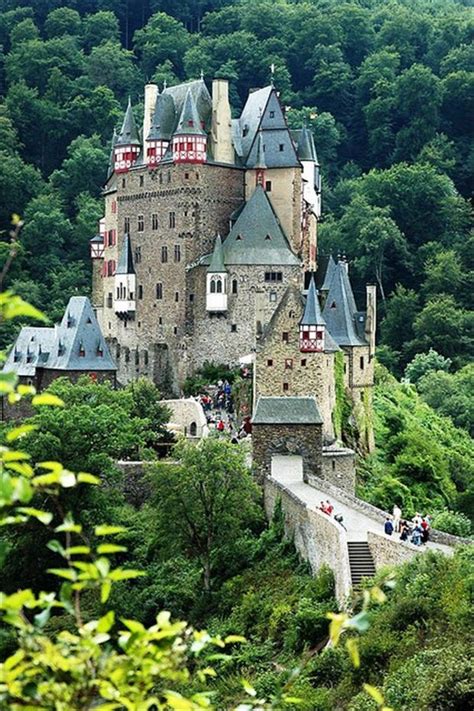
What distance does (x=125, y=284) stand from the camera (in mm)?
61469

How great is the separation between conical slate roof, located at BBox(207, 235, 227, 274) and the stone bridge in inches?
581

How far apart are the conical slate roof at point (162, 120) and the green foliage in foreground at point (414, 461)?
43.6 ft

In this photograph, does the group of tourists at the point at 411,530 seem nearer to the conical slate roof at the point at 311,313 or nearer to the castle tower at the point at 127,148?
the conical slate roof at the point at 311,313

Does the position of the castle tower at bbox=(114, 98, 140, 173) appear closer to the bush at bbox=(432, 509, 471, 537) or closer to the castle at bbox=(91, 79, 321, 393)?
→ the castle at bbox=(91, 79, 321, 393)

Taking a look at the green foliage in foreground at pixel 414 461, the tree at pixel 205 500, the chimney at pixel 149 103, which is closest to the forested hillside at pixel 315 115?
the green foliage in foreground at pixel 414 461

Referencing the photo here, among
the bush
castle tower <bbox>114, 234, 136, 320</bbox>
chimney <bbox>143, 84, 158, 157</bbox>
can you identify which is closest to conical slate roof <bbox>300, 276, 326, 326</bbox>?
the bush

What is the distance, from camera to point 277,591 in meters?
35.8

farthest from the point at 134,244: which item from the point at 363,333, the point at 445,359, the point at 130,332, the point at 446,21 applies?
the point at 446,21

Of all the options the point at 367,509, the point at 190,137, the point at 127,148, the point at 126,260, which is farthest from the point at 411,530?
the point at 127,148

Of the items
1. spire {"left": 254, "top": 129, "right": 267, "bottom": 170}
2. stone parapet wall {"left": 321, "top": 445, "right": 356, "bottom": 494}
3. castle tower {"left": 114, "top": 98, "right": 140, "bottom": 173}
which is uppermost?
castle tower {"left": 114, "top": 98, "right": 140, "bottom": 173}

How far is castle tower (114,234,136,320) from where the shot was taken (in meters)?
61.4

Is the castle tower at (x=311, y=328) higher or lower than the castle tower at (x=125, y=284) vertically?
lower

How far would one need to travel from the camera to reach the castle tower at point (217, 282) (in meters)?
57.7

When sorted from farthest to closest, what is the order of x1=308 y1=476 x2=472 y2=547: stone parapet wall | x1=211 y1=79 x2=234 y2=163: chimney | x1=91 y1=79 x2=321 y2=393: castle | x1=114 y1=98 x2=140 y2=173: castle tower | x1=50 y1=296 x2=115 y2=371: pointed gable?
x1=114 y1=98 x2=140 y2=173: castle tower → x1=211 y1=79 x2=234 y2=163: chimney → x1=91 y1=79 x2=321 y2=393: castle → x1=50 y1=296 x2=115 y2=371: pointed gable → x1=308 y1=476 x2=472 y2=547: stone parapet wall
